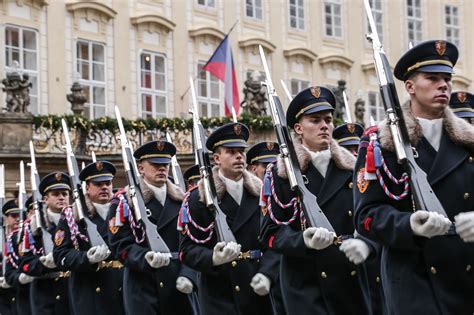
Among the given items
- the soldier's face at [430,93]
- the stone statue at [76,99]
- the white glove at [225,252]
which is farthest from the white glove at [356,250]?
the stone statue at [76,99]

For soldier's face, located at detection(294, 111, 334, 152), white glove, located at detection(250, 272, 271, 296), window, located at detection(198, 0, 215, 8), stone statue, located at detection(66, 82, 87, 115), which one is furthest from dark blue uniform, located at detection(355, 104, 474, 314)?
window, located at detection(198, 0, 215, 8)

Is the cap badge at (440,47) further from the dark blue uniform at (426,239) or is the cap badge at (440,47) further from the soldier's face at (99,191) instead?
the soldier's face at (99,191)

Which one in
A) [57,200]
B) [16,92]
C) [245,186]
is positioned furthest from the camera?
[16,92]

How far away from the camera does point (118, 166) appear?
25.4 metres

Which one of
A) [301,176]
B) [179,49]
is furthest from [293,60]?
[301,176]

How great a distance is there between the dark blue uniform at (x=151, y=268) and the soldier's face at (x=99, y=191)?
1556mm

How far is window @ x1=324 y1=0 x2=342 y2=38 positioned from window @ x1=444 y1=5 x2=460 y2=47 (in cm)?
540

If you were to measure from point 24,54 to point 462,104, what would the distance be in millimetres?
20183

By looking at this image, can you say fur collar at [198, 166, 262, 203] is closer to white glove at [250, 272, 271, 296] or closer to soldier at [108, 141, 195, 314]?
soldier at [108, 141, 195, 314]

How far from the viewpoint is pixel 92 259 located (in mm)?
11352

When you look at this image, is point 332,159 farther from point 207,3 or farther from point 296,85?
point 296,85

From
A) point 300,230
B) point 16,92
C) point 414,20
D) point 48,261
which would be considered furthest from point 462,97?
point 414,20

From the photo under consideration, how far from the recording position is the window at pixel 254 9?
3391 centimetres

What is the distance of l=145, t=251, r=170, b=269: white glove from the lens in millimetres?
9930
